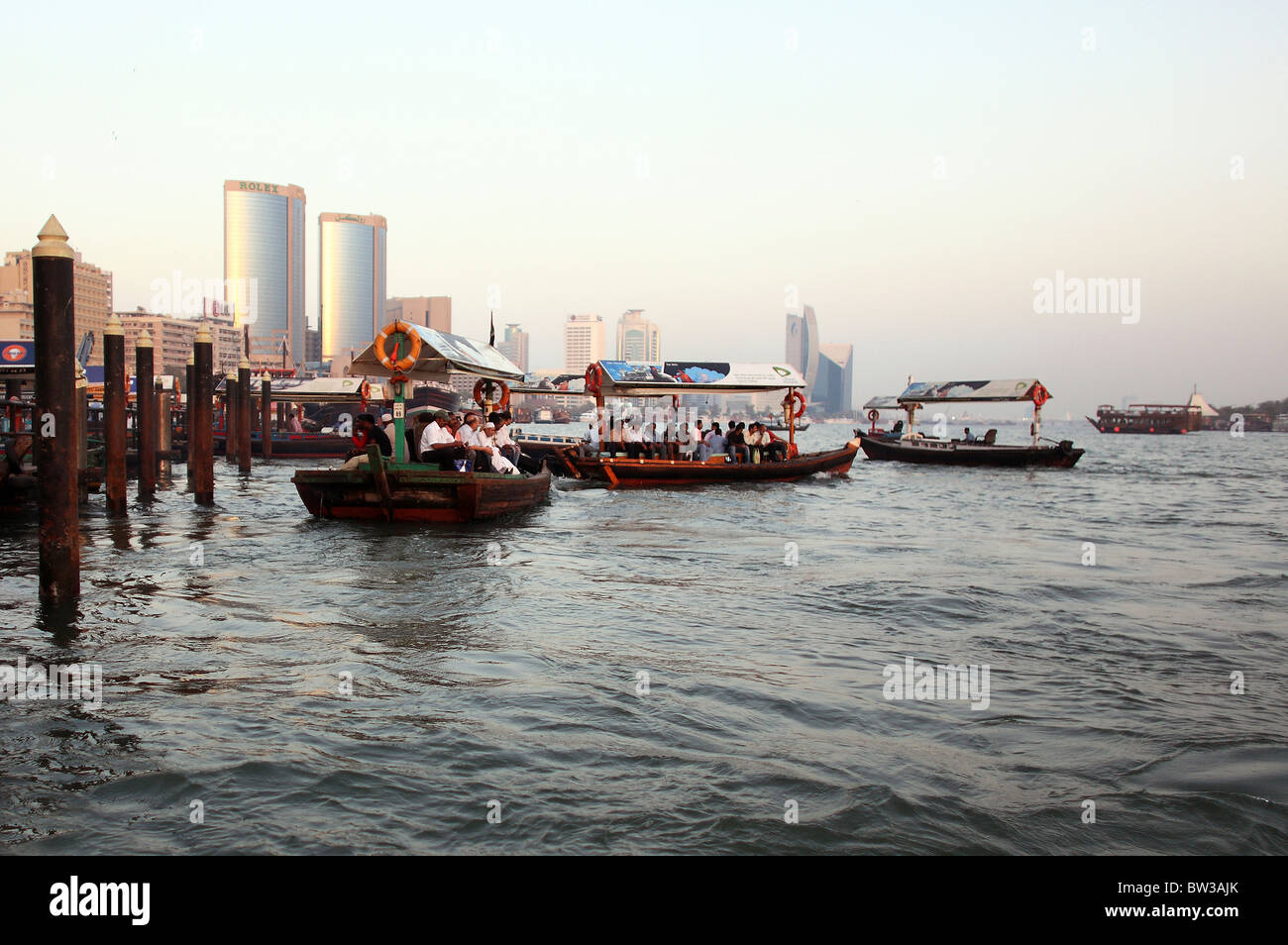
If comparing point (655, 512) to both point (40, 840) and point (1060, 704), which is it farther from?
point (40, 840)

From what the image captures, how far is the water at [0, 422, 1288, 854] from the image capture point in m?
4.63

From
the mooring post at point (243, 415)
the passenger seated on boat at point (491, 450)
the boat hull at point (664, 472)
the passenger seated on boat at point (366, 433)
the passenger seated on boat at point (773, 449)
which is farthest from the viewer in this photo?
the passenger seated on boat at point (773, 449)

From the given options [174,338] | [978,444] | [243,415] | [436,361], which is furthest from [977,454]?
[174,338]

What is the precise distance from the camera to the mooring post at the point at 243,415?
90.9 ft

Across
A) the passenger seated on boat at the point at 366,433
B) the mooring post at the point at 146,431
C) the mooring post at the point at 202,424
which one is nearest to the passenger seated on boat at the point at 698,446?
the mooring post at the point at 202,424

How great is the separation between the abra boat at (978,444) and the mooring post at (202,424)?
28.9 meters

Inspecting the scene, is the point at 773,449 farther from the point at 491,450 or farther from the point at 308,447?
the point at 308,447

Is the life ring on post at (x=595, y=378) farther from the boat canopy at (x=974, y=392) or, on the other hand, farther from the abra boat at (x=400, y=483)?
the boat canopy at (x=974, y=392)

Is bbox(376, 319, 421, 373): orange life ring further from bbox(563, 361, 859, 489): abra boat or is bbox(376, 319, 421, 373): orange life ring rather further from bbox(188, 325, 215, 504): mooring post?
bbox(563, 361, 859, 489): abra boat

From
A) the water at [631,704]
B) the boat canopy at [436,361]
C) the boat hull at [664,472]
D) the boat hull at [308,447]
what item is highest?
the boat canopy at [436,361]

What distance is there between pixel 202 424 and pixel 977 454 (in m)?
30.4

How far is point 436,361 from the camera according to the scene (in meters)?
16.7

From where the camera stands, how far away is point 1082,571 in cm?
1321

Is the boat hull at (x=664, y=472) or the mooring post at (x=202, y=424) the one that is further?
the boat hull at (x=664, y=472)
